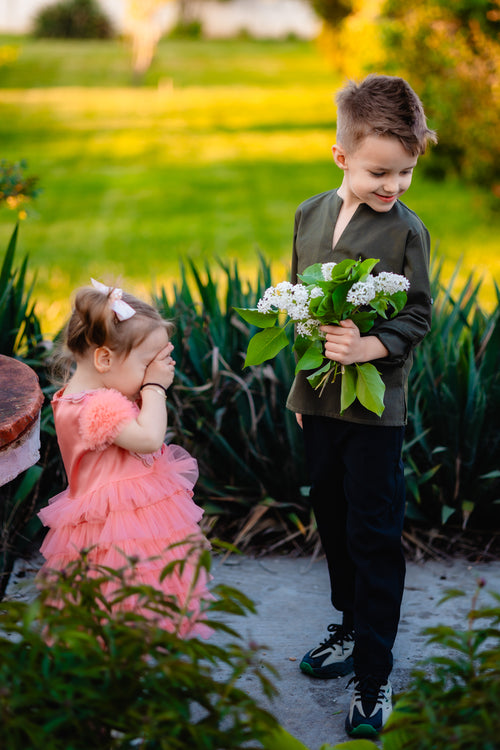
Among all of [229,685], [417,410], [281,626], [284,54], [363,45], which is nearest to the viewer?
[229,685]

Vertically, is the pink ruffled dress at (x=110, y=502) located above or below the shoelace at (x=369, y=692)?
above

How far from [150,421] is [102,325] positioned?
1.00 ft

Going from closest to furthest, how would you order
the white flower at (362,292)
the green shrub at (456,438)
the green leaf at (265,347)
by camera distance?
the white flower at (362,292)
the green leaf at (265,347)
the green shrub at (456,438)

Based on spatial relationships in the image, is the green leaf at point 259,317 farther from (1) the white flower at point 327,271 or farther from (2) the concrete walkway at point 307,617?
(2) the concrete walkway at point 307,617

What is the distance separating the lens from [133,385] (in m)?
2.38

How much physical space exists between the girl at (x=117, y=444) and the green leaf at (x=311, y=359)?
419mm

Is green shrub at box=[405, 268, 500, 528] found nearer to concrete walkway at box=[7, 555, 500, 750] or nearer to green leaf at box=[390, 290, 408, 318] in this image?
concrete walkway at box=[7, 555, 500, 750]

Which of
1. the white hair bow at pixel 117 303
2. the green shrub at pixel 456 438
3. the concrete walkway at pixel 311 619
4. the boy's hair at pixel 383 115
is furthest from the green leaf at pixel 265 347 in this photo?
the green shrub at pixel 456 438

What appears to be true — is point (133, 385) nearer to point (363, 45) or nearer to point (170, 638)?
point (170, 638)

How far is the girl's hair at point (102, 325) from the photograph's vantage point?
2.31 meters

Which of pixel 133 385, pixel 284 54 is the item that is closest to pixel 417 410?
pixel 133 385

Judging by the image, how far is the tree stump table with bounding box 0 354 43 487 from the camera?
238cm

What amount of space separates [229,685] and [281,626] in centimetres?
159

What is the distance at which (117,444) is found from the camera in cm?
232
